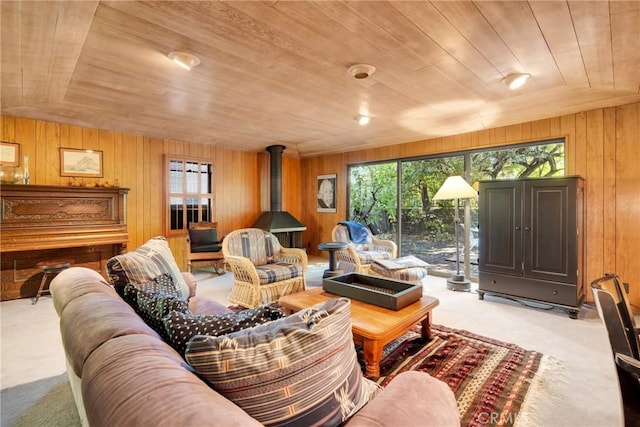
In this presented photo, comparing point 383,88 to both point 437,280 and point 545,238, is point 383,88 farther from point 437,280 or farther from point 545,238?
point 437,280

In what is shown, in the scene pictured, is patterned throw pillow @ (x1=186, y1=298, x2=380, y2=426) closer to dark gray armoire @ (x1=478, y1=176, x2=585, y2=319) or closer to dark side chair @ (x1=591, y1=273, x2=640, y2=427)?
A: dark side chair @ (x1=591, y1=273, x2=640, y2=427)

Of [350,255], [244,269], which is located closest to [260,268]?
[244,269]

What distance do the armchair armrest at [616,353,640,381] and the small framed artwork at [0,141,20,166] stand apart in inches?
223

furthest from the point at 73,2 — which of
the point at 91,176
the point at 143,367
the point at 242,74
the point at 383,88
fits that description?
the point at 91,176

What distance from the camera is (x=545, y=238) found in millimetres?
3217

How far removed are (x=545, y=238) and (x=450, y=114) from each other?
5.70 ft

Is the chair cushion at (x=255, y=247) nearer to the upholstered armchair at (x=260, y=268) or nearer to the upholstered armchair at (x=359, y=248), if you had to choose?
the upholstered armchair at (x=260, y=268)

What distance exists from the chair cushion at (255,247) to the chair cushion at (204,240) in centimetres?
149

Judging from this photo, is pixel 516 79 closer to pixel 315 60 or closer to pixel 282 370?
pixel 315 60

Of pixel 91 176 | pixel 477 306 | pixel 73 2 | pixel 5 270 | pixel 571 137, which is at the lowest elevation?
pixel 477 306

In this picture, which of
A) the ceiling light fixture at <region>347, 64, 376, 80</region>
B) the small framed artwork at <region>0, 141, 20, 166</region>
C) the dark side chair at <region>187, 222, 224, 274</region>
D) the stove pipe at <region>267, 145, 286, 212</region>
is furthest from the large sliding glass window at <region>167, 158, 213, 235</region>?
the ceiling light fixture at <region>347, 64, 376, 80</region>

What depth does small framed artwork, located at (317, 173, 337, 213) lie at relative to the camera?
6316 millimetres

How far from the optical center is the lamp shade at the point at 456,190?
3.87 m

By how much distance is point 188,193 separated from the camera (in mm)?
5410
